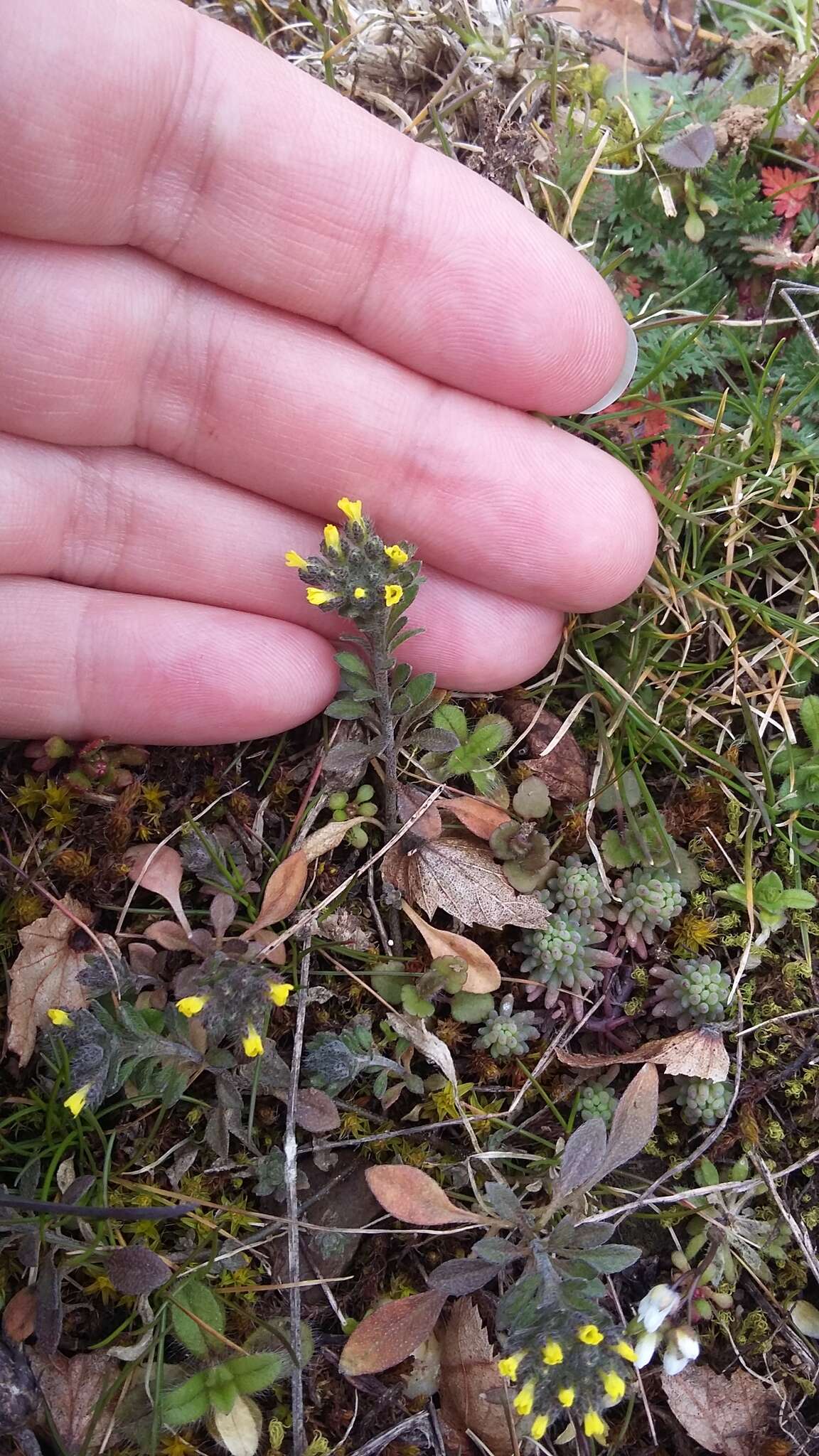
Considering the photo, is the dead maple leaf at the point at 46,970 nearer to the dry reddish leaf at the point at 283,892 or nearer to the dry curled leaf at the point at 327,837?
the dry reddish leaf at the point at 283,892

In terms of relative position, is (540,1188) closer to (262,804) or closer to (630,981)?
Answer: (630,981)

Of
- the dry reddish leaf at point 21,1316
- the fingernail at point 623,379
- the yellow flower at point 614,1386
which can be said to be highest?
the fingernail at point 623,379

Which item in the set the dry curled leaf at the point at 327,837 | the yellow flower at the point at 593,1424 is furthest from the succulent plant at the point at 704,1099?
the dry curled leaf at the point at 327,837

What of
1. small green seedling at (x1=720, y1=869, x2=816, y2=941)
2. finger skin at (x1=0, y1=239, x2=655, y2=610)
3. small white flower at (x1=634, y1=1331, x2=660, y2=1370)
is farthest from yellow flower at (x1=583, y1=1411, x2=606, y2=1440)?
finger skin at (x1=0, y1=239, x2=655, y2=610)

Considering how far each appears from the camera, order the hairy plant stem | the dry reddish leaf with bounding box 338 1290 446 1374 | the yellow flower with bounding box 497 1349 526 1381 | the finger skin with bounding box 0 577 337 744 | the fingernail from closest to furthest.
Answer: the yellow flower with bounding box 497 1349 526 1381 < the dry reddish leaf with bounding box 338 1290 446 1374 < the hairy plant stem < the finger skin with bounding box 0 577 337 744 < the fingernail

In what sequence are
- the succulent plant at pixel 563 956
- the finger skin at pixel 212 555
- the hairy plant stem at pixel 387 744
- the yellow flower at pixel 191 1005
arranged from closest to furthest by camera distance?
the yellow flower at pixel 191 1005 → the hairy plant stem at pixel 387 744 → the succulent plant at pixel 563 956 → the finger skin at pixel 212 555

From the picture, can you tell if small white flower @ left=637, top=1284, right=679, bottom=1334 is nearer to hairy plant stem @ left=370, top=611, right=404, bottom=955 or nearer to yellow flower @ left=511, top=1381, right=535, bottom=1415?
yellow flower @ left=511, top=1381, right=535, bottom=1415

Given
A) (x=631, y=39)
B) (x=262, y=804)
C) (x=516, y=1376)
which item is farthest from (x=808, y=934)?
(x=631, y=39)
